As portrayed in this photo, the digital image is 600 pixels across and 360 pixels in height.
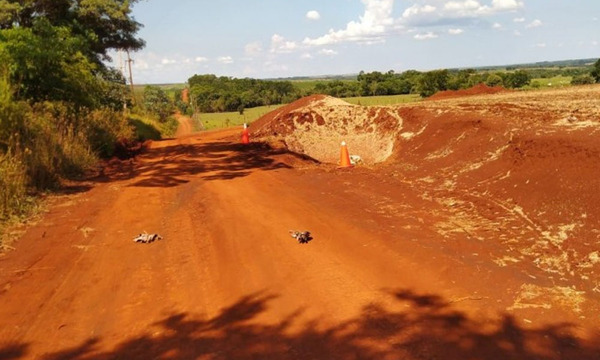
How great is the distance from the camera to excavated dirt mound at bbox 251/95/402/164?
14.9m

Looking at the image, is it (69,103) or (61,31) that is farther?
(61,31)

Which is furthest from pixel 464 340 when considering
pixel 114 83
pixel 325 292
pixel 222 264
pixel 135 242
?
pixel 114 83

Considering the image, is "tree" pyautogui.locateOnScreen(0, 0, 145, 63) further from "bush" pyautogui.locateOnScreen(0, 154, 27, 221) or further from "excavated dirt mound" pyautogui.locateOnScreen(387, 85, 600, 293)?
"excavated dirt mound" pyautogui.locateOnScreen(387, 85, 600, 293)

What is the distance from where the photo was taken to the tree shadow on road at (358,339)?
10.9 ft

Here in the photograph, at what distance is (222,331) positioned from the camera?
371cm

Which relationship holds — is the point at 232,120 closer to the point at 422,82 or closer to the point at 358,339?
the point at 422,82

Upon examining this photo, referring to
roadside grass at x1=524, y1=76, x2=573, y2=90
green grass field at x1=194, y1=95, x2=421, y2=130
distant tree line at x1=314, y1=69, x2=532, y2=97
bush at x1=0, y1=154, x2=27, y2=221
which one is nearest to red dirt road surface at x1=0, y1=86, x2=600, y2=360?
bush at x1=0, y1=154, x2=27, y2=221

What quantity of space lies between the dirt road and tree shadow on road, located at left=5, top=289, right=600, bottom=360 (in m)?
0.01

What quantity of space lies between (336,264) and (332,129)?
493 inches

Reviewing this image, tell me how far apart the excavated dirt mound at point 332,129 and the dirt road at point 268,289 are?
7179mm

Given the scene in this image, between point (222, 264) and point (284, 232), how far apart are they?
1.21 meters

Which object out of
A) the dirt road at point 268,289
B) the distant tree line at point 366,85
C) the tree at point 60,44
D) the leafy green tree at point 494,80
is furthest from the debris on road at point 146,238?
the leafy green tree at point 494,80

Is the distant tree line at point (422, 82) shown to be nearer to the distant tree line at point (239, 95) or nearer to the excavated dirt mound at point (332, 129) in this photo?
the distant tree line at point (239, 95)

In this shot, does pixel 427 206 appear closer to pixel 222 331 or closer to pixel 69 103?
pixel 222 331
